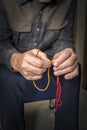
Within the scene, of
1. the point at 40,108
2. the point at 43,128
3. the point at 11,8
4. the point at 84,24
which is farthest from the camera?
the point at 84,24

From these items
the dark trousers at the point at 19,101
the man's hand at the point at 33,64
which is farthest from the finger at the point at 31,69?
the dark trousers at the point at 19,101

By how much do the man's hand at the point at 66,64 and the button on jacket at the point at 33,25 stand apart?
0.16 meters

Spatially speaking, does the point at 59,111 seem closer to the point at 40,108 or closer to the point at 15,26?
the point at 15,26

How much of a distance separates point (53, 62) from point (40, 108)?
29.3 inches

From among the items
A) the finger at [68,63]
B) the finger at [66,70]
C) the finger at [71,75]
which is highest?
the finger at [68,63]

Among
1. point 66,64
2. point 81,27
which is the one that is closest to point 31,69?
point 66,64

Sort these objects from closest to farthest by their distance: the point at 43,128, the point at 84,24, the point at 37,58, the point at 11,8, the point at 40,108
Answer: the point at 37,58, the point at 11,8, the point at 43,128, the point at 40,108, the point at 84,24

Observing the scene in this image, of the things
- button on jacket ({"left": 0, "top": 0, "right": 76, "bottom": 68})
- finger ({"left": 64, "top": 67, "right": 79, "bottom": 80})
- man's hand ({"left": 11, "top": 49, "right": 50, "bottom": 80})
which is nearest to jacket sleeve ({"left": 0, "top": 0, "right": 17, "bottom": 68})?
button on jacket ({"left": 0, "top": 0, "right": 76, "bottom": 68})

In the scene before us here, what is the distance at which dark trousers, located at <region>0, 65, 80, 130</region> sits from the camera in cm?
101

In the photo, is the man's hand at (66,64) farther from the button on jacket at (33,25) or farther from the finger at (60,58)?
the button on jacket at (33,25)

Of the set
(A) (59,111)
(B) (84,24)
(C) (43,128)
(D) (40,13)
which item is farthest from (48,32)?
(B) (84,24)

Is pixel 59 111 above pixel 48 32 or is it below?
below

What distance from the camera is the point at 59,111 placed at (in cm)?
109

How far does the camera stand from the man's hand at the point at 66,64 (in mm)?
920
